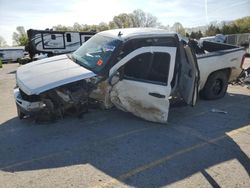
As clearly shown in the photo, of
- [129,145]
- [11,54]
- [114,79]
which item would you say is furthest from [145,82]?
[11,54]

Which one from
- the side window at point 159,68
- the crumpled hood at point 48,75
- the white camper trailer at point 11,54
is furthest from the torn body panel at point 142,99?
the white camper trailer at point 11,54

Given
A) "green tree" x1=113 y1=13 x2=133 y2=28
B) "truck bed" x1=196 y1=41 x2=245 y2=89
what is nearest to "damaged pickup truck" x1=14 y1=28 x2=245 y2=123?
"truck bed" x1=196 y1=41 x2=245 y2=89

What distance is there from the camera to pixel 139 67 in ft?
18.6

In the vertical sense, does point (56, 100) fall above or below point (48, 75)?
below

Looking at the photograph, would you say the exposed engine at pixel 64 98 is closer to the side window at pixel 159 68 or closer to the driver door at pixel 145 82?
the driver door at pixel 145 82

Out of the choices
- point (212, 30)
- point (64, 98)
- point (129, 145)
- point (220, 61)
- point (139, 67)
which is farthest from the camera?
point (212, 30)

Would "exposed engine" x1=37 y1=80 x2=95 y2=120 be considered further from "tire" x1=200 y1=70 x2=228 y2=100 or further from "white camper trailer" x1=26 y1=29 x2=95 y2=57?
"white camper trailer" x1=26 y1=29 x2=95 y2=57

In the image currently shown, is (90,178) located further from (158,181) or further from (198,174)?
(198,174)

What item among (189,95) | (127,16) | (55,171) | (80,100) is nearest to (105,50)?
(80,100)

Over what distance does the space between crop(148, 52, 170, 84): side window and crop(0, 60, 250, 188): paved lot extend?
37.8 inches

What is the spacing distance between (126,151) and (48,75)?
2.13 meters

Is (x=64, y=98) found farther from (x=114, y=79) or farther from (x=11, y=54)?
(x=11, y=54)

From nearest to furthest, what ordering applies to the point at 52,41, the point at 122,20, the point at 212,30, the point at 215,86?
the point at 215,86 → the point at 52,41 → the point at 212,30 → the point at 122,20

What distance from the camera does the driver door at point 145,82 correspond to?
17.7 feet
